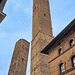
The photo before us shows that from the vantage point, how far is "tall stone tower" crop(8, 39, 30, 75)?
27.9m

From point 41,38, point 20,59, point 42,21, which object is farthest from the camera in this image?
point 20,59

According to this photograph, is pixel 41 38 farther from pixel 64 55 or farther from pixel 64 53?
pixel 64 55

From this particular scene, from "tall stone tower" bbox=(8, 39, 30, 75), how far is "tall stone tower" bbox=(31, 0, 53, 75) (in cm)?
745

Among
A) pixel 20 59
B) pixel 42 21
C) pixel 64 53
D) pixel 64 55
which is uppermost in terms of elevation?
pixel 42 21

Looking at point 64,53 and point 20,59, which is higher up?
point 20,59

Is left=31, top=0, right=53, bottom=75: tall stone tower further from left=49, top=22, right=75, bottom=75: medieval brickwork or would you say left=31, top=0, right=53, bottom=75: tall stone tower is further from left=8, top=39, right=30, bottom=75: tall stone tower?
left=49, top=22, right=75, bottom=75: medieval brickwork

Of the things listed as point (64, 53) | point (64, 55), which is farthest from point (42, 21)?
point (64, 55)

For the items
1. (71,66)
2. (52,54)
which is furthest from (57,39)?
(71,66)

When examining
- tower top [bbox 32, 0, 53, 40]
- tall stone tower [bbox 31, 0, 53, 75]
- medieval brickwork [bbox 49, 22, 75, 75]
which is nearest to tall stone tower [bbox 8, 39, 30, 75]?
tall stone tower [bbox 31, 0, 53, 75]

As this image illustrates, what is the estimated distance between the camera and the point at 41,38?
22078 mm

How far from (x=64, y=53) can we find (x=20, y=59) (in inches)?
828

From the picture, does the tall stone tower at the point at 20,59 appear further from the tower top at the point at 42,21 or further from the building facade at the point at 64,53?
the building facade at the point at 64,53

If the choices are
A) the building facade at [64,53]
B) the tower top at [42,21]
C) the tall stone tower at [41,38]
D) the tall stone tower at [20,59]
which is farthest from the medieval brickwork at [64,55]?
the tall stone tower at [20,59]

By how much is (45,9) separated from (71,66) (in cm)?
2163
